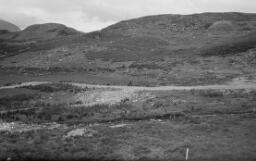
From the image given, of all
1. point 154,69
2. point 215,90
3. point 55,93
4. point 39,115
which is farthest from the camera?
point 154,69

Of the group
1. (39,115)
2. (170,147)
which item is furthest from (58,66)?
(170,147)

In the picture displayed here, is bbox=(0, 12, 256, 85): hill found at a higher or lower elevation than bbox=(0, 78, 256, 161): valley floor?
higher

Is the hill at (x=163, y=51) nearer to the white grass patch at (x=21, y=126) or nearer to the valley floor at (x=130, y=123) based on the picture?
the valley floor at (x=130, y=123)

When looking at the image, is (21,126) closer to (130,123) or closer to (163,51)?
(130,123)

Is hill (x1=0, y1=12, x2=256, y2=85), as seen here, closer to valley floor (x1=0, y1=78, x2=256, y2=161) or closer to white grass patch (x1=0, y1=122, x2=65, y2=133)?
valley floor (x1=0, y1=78, x2=256, y2=161)

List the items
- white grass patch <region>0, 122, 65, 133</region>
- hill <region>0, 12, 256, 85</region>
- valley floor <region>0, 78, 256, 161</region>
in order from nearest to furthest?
1. valley floor <region>0, 78, 256, 161</region>
2. white grass patch <region>0, 122, 65, 133</region>
3. hill <region>0, 12, 256, 85</region>

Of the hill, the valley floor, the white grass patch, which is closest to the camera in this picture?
the valley floor

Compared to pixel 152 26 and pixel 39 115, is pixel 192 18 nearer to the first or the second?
pixel 152 26

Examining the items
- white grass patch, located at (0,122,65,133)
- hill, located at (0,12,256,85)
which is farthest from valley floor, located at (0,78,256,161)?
hill, located at (0,12,256,85)

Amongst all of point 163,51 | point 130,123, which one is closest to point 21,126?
point 130,123

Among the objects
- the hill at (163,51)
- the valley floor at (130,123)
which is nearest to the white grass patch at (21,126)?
the valley floor at (130,123)

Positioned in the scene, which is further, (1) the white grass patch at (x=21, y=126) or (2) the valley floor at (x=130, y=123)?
(1) the white grass patch at (x=21, y=126)

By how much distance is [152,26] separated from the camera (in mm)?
131625

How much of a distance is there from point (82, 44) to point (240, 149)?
86976mm
